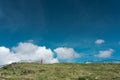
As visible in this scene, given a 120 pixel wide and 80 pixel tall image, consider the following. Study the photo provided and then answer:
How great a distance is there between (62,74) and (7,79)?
10.7m

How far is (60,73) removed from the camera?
177ft

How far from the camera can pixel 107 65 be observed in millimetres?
62844

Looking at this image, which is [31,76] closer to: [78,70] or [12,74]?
[12,74]

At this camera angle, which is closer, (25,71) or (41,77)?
(41,77)

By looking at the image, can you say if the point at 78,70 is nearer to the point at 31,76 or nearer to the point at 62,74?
the point at 62,74

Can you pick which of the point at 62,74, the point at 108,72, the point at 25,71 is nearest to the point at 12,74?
the point at 25,71

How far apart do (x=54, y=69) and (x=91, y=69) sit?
313 inches

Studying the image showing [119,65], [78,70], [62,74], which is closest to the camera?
[62,74]

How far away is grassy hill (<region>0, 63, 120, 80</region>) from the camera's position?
49656mm

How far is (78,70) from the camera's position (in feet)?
186

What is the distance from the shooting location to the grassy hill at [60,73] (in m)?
49.7

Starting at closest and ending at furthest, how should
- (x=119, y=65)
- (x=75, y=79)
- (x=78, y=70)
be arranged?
(x=75, y=79), (x=78, y=70), (x=119, y=65)

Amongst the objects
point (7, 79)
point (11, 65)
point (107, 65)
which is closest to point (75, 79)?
point (7, 79)

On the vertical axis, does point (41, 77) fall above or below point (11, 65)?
below
